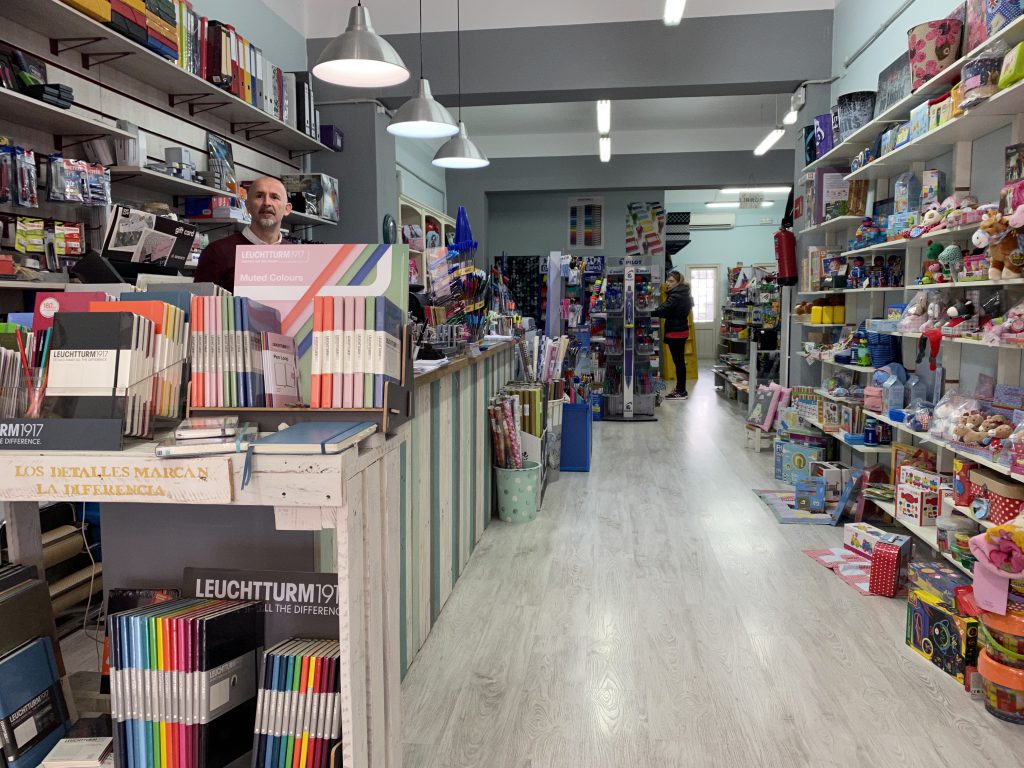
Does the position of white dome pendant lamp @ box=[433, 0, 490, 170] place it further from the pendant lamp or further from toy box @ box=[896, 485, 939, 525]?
toy box @ box=[896, 485, 939, 525]

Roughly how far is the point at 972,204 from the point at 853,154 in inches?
75.1

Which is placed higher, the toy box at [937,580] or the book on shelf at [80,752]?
the book on shelf at [80,752]

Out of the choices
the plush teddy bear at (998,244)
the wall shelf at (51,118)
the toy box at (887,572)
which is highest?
the wall shelf at (51,118)

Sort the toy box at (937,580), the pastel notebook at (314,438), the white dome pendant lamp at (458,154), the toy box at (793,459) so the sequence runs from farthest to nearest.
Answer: the white dome pendant lamp at (458,154)
the toy box at (793,459)
the toy box at (937,580)
the pastel notebook at (314,438)

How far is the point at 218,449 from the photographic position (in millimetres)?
1371

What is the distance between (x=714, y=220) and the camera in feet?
54.7

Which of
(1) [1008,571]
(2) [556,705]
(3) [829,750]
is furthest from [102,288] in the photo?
(1) [1008,571]

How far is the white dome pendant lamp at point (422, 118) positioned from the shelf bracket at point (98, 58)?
1.63 m

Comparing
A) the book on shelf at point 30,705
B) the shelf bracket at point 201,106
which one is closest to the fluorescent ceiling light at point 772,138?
the shelf bracket at point 201,106

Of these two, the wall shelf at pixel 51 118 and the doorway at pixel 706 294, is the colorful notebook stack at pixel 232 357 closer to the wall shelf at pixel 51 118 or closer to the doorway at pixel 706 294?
the wall shelf at pixel 51 118

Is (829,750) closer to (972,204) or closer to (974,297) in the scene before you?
(974,297)

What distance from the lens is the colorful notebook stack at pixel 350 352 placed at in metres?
1.56

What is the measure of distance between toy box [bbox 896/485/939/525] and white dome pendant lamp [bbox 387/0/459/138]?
3.55 meters

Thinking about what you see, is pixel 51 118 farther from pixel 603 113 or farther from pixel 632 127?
pixel 632 127
